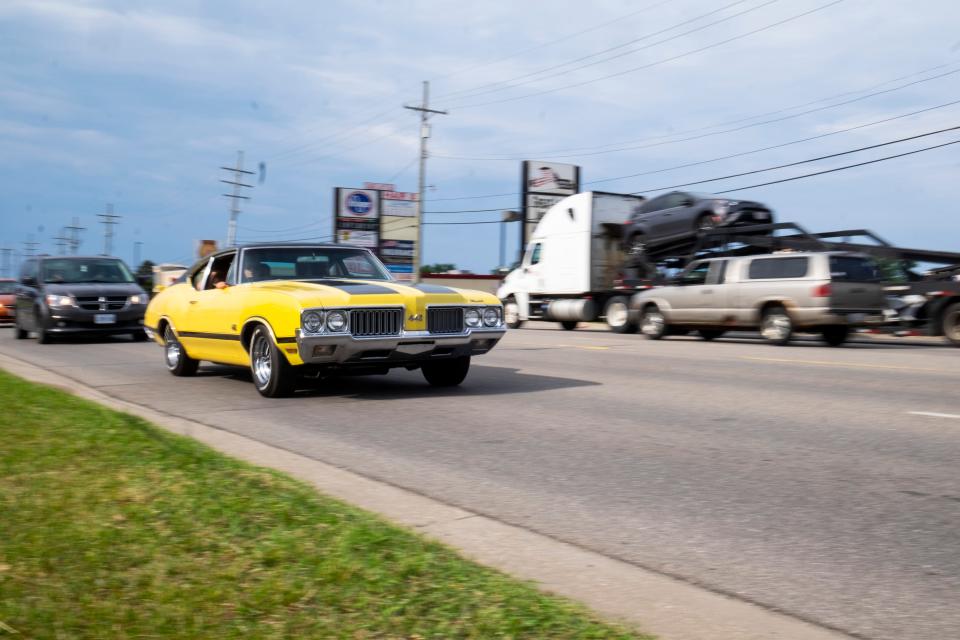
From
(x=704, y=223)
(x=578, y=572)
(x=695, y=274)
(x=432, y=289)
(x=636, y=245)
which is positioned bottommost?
(x=578, y=572)

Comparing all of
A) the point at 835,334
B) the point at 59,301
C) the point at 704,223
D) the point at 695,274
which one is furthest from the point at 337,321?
the point at 704,223

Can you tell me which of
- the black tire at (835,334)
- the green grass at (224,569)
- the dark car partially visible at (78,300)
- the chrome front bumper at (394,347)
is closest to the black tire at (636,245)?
the black tire at (835,334)

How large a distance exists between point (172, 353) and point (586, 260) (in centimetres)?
1566

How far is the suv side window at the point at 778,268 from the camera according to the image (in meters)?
18.4

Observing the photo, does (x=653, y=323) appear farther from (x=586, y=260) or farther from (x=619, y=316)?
(x=586, y=260)

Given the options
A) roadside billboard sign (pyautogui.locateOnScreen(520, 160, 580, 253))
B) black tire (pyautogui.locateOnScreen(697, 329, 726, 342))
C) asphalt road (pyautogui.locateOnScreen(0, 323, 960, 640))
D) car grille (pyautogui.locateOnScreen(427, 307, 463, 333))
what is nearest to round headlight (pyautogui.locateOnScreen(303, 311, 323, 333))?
asphalt road (pyautogui.locateOnScreen(0, 323, 960, 640))

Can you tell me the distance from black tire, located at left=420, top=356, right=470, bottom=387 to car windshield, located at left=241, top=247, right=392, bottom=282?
3.69 feet

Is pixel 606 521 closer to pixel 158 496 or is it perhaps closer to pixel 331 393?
pixel 158 496

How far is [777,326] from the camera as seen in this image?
18.6 m

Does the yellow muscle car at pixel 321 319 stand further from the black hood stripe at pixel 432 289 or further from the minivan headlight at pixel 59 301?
the minivan headlight at pixel 59 301

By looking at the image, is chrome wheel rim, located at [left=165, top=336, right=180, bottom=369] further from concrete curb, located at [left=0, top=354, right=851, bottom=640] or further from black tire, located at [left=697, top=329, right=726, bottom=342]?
black tire, located at [left=697, top=329, right=726, bottom=342]

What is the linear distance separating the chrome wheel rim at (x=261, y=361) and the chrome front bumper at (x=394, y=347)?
35.3 inches

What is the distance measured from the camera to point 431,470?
5805 mm

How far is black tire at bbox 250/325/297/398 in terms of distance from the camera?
8.94 meters
